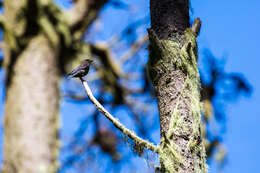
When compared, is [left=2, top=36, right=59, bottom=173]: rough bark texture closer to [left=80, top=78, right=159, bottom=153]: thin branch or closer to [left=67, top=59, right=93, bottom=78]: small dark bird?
[left=67, top=59, right=93, bottom=78]: small dark bird

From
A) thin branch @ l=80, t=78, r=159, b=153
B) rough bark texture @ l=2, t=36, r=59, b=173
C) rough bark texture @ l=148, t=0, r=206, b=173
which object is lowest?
thin branch @ l=80, t=78, r=159, b=153

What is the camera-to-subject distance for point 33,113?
149 inches

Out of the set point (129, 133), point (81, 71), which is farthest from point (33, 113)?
point (129, 133)

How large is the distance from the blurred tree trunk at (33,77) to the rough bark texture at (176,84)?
7.61ft

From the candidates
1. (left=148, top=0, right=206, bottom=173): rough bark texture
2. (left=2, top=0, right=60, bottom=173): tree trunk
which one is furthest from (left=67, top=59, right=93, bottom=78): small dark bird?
(left=2, top=0, right=60, bottom=173): tree trunk

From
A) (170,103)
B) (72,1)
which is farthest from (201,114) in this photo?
(72,1)

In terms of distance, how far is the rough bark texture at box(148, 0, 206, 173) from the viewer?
4.73 ft

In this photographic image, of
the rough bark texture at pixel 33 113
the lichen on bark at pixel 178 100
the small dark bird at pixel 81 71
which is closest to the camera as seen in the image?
the lichen on bark at pixel 178 100

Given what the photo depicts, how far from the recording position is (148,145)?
1496mm

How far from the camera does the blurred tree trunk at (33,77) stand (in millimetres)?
3658

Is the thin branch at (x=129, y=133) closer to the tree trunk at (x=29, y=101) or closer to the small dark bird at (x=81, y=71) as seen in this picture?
the small dark bird at (x=81, y=71)

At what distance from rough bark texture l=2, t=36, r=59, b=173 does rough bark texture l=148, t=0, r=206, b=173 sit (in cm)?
230

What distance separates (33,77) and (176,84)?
9.06 feet

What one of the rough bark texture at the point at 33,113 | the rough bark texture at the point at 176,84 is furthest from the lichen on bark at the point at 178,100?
the rough bark texture at the point at 33,113
